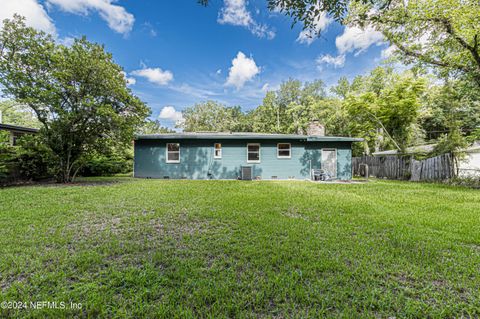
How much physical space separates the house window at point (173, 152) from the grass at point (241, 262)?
7.21 meters

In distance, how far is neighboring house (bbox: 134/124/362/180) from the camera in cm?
1148

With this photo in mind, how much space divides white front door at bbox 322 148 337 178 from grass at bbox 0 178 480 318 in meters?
7.21

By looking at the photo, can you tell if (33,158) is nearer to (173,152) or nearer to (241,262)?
(173,152)

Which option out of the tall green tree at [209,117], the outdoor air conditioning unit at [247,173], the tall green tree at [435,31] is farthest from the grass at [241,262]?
the tall green tree at [209,117]

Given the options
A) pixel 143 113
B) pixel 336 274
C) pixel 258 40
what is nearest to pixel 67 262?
pixel 336 274

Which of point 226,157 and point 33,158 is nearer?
point 33,158

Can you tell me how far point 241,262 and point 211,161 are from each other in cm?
946

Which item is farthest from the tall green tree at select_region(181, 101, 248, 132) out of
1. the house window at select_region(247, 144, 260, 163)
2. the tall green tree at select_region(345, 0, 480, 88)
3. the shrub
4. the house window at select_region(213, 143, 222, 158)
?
the shrub

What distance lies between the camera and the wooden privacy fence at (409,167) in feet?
29.7

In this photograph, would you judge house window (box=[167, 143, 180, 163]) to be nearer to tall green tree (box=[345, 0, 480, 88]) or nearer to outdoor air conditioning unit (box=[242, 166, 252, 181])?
outdoor air conditioning unit (box=[242, 166, 252, 181])

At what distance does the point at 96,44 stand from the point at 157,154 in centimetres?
575

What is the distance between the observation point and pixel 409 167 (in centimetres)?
1082

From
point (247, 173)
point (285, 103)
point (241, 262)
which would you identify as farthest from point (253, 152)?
point (285, 103)

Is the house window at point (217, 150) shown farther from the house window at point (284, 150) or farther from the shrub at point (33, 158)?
the shrub at point (33, 158)
